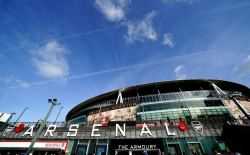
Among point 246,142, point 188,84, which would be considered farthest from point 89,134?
point 188,84

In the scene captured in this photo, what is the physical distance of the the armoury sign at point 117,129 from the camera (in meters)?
21.0

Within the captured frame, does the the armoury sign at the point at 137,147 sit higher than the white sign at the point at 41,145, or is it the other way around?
the white sign at the point at 41,145

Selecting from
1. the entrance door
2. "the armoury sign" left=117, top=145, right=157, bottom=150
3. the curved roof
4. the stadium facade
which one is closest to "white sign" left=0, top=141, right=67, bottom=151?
the stadium facade

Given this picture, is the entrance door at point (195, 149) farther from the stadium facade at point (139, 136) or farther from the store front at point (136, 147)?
the store front at point (136, 147)

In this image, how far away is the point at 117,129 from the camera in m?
22.0

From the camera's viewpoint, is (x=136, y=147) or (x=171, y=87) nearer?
(x=136, y=147)

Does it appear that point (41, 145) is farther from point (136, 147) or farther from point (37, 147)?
point (136, 147)

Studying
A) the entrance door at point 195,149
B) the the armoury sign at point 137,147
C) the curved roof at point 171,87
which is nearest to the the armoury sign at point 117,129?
the the armoury sign at point 137,147

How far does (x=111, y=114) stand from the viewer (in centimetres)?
3294

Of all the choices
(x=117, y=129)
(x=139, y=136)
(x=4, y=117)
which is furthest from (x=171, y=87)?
(x=4, y=117)

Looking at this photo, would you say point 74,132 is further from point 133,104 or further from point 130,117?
point 133,104

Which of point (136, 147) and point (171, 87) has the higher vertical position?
point (171, 87)

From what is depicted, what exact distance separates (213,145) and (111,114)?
20355 mm

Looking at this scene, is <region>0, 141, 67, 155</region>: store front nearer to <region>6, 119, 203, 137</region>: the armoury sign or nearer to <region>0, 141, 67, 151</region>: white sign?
<region>0, 141, 67, 151</region>: white sign
